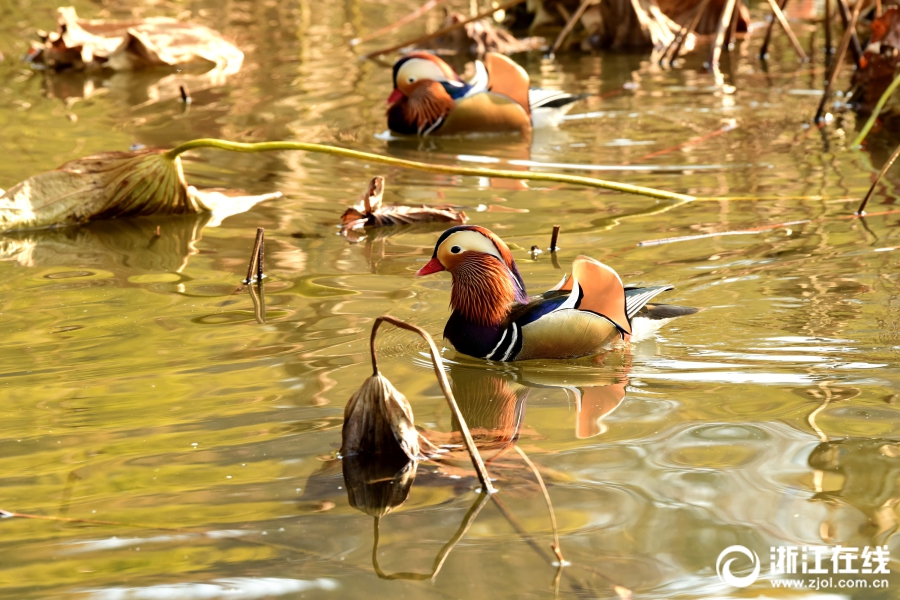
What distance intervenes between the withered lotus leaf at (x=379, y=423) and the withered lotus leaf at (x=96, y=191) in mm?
3014

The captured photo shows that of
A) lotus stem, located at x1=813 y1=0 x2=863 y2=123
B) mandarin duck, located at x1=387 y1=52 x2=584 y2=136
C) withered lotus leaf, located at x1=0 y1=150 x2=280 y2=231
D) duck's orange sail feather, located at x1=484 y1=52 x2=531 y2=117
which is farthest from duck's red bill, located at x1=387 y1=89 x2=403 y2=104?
lotus stem, located at x1=813 y1=0 x2=863 y2=123

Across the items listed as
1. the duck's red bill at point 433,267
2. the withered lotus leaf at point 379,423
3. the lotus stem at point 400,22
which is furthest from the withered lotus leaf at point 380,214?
the lotus stem at point 400,22

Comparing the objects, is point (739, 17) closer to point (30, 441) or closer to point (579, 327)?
point (579, 327)

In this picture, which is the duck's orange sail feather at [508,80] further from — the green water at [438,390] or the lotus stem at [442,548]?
the lotus stem at [442,548]

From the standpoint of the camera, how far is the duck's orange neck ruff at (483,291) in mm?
4527

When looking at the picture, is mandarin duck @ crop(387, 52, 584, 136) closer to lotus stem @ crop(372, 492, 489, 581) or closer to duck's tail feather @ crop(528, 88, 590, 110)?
duck's tail feather @ crop(528, 88, 590, 110)

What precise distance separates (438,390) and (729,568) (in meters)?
1.52

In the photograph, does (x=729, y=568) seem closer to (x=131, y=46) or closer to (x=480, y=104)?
(x=480, y=104)

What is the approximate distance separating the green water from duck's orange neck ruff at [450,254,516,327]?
0.21 meters

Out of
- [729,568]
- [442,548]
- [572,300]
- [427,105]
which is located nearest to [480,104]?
[427,105]

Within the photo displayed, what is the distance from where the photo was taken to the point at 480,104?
8695mm

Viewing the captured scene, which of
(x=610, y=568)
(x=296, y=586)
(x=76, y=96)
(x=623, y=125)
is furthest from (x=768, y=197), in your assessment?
(x=76, y=96)

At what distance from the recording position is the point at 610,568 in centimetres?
300

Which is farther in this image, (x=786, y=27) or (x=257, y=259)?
(x=786, y=27)
